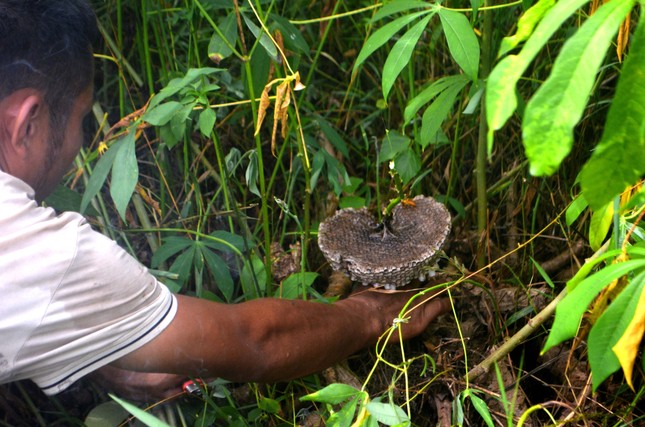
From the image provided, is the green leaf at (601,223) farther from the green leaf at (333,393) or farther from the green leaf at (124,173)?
the green leaf at (124,173)

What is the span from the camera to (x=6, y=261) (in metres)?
1.11

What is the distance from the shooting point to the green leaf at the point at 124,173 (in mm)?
1353

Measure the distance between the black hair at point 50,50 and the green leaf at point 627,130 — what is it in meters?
0.96

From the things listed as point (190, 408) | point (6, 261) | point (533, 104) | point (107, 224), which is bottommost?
point (190, 408)

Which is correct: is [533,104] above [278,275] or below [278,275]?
above

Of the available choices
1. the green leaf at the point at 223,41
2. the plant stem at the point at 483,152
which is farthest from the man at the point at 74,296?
the plant stem at the point at 483,152

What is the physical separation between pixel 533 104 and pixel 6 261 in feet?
2.66

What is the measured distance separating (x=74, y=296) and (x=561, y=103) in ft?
2.66

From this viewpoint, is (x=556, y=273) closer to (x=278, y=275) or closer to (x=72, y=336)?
(x=278, y=275)

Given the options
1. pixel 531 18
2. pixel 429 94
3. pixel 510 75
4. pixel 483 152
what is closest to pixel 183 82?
pixel 429 94

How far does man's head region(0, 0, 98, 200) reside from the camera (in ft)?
→ 4.16

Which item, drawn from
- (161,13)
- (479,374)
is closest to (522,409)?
(479,374)

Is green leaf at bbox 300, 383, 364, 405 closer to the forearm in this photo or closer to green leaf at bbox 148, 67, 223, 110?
the forearm

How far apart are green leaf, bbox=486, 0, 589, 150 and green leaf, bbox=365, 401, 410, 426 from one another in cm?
55
